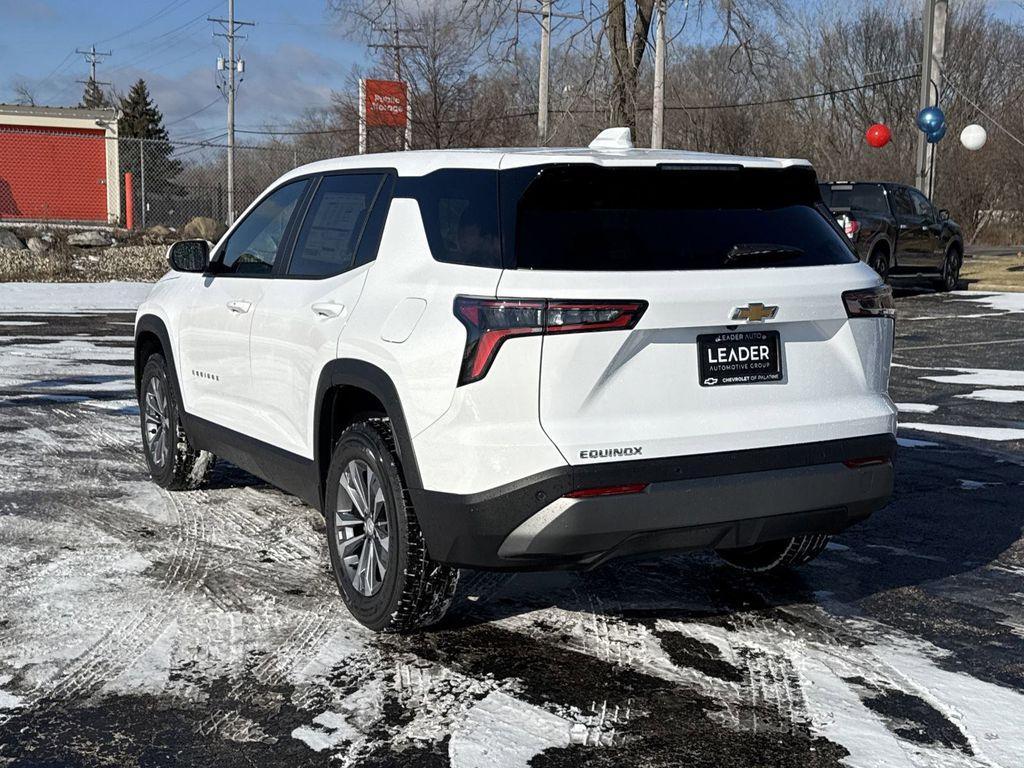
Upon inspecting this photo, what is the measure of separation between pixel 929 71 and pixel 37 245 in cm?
1877

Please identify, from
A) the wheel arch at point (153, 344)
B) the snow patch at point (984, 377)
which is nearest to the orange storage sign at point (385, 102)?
the snow patch at point (984, 377)

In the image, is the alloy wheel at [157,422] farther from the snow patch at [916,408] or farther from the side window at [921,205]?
the side window at [921,205]

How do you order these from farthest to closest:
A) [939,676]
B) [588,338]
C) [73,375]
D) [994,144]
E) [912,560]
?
[994,144] < [73,375] < [912,560] < [939,676] < [588,338]

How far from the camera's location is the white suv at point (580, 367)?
4.09 meters

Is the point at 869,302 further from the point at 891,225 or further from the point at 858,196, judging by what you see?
the point at 858,196

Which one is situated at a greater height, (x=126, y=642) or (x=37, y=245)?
(x=37, y=245)

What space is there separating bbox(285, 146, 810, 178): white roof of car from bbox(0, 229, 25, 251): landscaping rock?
22301mm

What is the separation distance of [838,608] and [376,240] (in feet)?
7.99

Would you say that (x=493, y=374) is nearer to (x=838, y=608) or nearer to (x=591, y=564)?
(x=591, y=564)

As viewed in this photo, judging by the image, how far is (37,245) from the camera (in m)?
25.5

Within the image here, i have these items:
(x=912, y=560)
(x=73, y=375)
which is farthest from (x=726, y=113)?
(x=912, y=560)

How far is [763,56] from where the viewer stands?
65.4 ft

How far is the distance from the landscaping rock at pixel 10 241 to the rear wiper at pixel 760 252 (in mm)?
23549

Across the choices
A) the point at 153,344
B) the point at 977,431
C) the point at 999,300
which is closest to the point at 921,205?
the point at 999,300
